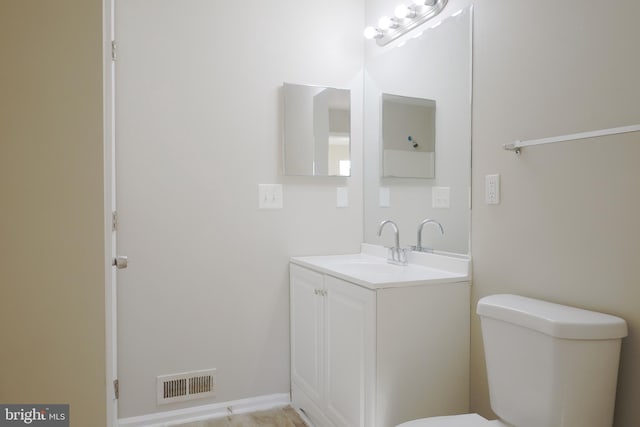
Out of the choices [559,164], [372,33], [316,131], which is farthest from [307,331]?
[372,33]

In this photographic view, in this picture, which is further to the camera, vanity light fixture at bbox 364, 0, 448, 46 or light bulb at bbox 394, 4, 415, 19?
light bulb at bbox 394, 4, 415, 19

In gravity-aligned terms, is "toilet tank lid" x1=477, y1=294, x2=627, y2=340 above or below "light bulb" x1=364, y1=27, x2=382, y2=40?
below

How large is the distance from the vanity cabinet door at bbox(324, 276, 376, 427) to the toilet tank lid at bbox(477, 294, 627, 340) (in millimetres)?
444

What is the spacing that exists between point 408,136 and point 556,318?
129 cm

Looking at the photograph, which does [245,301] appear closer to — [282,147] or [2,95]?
[282,147]

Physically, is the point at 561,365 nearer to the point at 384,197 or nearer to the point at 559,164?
the point at 559,164

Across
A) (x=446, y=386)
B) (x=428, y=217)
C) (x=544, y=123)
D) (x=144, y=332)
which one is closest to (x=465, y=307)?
(x=446, y=386)

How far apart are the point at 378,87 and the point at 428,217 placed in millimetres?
850

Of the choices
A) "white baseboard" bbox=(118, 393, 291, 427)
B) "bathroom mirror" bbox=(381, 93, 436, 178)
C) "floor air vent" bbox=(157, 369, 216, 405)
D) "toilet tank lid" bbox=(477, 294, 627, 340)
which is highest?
"bathroom mirror" bbox=(381, 93, 436, 178)

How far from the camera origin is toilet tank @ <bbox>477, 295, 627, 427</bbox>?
4.22ft

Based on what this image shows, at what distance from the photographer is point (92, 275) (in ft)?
4.11

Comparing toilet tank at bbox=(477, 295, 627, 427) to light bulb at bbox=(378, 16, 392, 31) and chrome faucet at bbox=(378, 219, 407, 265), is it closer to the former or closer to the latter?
chrome faucet at bbox=(378, 219, 407, 265)

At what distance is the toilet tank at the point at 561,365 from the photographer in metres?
1.29

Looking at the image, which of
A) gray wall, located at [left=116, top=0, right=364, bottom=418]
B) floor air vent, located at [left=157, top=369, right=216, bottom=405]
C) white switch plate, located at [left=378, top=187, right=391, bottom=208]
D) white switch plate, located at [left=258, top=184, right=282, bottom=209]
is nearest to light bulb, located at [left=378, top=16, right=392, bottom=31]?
gray wall, located at [left=116, top=0, right=364, bottom=418]
